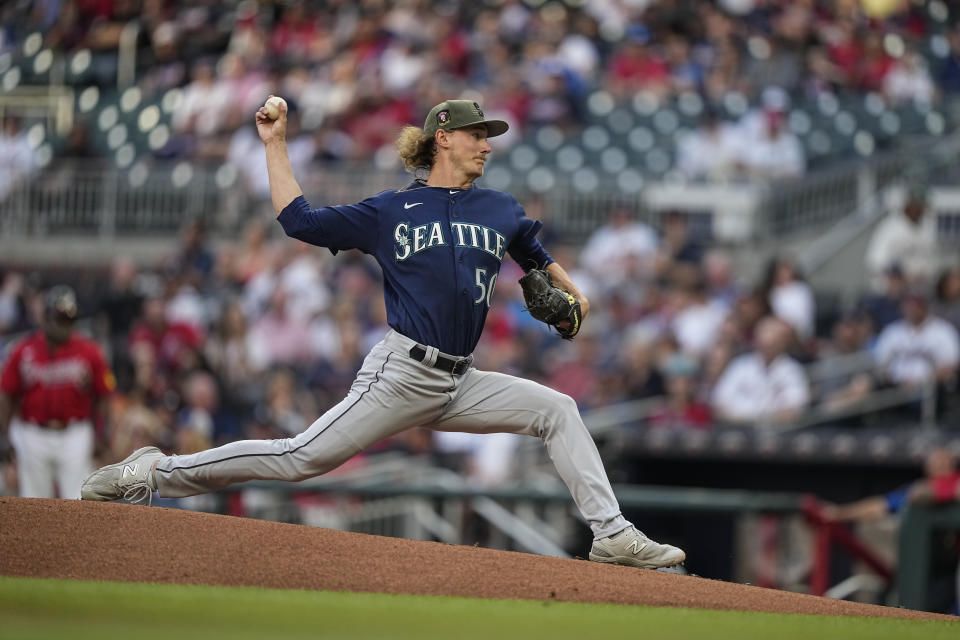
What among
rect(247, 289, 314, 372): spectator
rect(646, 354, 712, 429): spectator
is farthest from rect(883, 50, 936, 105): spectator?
rect(247, 289, 314, 372): spectator

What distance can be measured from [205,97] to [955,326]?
1007cm

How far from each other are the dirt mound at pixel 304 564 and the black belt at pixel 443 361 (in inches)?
30.6

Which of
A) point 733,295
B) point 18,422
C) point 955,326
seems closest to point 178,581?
point 18,422

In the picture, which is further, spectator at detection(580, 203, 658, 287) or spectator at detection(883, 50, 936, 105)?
spectator at detection(883, 50, 936, 105)

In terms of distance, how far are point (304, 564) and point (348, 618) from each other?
1033mm

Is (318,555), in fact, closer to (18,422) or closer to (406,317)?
(406,317)

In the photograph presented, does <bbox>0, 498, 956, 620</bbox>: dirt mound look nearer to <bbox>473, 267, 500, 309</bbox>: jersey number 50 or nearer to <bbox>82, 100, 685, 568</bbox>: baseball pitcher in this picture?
<bbox>82, 100, 685, 568</bbox>: baseball pitcher

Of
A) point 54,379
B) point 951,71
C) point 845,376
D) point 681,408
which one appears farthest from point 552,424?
point 951,71

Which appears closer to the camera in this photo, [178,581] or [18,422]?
[178,581]

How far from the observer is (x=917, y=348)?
1125 cm

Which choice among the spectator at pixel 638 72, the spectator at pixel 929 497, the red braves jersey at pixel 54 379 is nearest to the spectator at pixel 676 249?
the spectator at pixel 638 72

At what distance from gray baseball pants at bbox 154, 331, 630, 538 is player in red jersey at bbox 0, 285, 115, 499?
3726mm

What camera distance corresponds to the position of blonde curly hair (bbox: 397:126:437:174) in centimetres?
641

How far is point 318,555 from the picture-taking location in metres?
6.20
